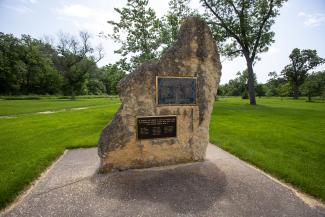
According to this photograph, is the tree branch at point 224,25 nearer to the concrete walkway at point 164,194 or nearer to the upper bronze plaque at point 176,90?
the upper bronze plaque at point 176,90

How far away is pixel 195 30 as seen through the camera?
5.40 metres

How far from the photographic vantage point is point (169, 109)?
17.4 feet

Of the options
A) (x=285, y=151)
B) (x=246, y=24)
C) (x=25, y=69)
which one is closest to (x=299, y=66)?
(x=246, y=24)

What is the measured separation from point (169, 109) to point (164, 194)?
2165mm

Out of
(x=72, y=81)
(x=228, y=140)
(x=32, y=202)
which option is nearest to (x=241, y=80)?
(x=72, y=81)

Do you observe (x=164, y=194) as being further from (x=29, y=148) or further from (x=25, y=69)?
(x=25, y=69)

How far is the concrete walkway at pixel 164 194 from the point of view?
3549 millimetres

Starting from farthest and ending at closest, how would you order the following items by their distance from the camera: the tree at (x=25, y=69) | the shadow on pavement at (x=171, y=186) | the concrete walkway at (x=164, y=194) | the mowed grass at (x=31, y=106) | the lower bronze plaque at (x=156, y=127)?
1. the tree at (x=25, y=69)
2. the mowed grass at (x=31, y=106)
3. the lower bronze plaque at (x=156, y=127)
4. the shadow on pavement at (x=171, y=186)
5. the concrete walkway at (x=164, y=194)

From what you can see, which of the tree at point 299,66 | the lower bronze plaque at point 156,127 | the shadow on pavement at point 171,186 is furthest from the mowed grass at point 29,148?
the tree at point 299,66

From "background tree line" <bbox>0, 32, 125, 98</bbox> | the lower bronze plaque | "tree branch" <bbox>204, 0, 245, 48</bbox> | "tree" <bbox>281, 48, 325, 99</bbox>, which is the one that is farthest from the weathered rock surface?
"tree" <bbox>281, 48, 325, 99</bbox>

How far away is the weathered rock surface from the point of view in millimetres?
4973

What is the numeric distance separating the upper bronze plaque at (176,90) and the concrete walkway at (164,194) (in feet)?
5.80

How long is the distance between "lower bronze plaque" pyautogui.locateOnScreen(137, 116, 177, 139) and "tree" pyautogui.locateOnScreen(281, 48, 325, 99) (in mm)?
68060

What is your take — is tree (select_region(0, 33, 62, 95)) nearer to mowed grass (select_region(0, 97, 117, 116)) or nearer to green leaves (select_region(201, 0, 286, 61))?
mowed grass (select_region(0, 97, 117, 116))
